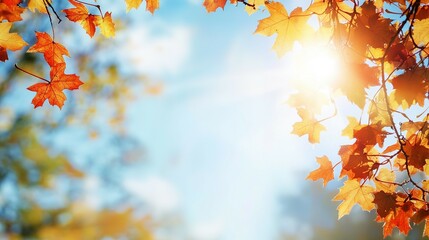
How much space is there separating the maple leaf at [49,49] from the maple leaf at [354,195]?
166 cm

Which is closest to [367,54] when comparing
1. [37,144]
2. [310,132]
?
[310,132]

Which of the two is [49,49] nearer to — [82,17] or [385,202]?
[82,17]

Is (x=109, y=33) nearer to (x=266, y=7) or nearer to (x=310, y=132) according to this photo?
(x=266, y=7)

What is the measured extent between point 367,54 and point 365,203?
0.82 m

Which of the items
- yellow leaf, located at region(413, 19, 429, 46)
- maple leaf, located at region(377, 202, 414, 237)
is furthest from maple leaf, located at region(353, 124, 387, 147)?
yellow leaf, located at region(413, 19, 429, 46)

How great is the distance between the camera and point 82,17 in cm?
179

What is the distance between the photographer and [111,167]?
10211 mm

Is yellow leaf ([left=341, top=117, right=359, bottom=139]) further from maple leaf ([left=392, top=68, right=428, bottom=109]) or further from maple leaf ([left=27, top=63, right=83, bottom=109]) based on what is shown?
maple leaf ([left=27, top=63, right=83, bottom=109])

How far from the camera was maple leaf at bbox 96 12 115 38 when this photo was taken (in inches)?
73.0

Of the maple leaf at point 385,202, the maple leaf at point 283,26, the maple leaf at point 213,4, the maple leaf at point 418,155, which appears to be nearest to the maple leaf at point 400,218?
the maple leaf at point 385,202

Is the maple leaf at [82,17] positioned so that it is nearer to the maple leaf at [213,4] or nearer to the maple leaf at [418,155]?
the maple leaf at [213,4]

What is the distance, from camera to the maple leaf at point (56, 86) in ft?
5.39

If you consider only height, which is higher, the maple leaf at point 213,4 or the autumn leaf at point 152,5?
the autumn leaf at point 152,5

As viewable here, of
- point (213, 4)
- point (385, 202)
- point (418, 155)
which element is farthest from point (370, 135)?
point (213, 4)
